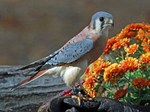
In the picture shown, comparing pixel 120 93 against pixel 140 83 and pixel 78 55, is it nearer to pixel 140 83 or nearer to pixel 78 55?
pixel 140 83

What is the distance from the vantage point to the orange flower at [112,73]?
8.28 ft

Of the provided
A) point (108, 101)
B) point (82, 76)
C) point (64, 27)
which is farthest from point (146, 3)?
point (108, 101)

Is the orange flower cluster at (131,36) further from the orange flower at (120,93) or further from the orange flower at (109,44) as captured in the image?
the orange flower at (120,93)

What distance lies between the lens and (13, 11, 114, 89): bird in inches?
Result: 105

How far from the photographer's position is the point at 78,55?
2.73 m

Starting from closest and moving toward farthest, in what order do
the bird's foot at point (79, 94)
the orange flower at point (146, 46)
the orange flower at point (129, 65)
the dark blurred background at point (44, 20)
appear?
the bird's foot at point (79, 94) → the orange flower at point (129, 65) → the orange flower at point (146, 46) → the dark blurred background at point (44, 20)

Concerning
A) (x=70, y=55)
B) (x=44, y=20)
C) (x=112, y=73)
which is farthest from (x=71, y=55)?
(x=44, y=20)

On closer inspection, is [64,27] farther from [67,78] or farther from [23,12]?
[67,78]

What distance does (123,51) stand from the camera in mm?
2707

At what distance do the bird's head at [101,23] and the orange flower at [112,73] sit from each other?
167 mm

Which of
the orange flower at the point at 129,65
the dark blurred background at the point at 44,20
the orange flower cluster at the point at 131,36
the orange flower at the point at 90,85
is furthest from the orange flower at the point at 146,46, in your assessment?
the dark blurred background at the point at 44,20

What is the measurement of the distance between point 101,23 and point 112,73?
22 cm

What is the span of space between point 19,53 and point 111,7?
2.30 feet

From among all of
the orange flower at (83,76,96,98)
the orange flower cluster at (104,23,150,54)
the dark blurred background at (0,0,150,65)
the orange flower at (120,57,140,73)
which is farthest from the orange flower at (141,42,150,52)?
the dark blurred background at (0,0,150,65)
